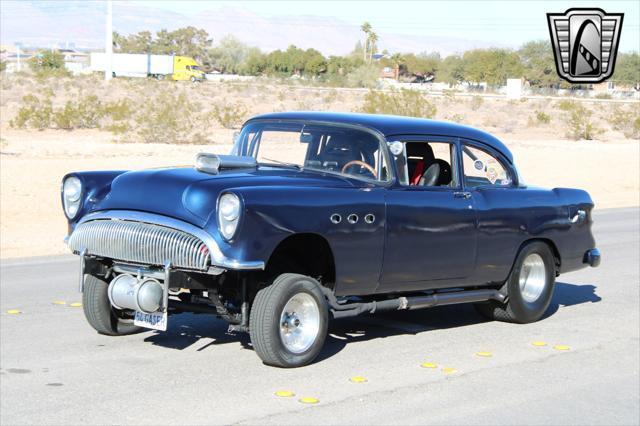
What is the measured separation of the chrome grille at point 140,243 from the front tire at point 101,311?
463 millimetres

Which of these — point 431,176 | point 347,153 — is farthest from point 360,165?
point 431,176

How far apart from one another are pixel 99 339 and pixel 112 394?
5.39 feet

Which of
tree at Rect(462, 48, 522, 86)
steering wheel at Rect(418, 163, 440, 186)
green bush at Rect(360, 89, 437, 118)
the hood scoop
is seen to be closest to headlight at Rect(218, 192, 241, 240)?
the hood scoop

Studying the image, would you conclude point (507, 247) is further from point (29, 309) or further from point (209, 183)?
point (29, 309)

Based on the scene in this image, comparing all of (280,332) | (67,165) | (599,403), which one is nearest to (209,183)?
(280,332)

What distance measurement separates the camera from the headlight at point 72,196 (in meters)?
8.22

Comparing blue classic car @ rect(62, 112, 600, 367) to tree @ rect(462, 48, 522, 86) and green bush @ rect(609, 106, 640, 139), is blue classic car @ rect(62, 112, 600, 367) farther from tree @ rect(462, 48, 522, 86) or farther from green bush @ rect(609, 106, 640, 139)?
tree @ rect(462, 48, 522, 86)

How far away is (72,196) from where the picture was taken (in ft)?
27.1

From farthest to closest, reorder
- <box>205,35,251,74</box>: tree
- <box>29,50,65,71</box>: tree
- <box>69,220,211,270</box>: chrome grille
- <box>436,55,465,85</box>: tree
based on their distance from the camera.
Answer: <box>205,35,251,74</box>: tree → <box>436,55,465,85</box>: tree → <box>29,50,65,71</box>: tree → <box>69,220,211,270</box>: chrome grille

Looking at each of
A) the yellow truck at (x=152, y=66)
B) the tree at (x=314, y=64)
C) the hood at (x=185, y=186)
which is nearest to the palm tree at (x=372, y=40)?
the tree at (x=314, y=64)

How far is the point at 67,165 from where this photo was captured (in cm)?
2516

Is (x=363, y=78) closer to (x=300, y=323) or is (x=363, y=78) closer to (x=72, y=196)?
(x=72, y=196)

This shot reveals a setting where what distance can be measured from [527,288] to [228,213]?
3747 millimetres

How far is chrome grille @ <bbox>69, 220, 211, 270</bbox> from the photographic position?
701cm
